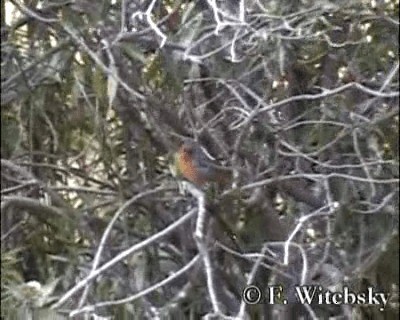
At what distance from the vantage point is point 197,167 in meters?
1.31

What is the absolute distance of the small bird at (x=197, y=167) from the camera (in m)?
1.30

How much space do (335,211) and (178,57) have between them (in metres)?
0.34

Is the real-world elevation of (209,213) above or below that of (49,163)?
below

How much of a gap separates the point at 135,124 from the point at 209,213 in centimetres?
22

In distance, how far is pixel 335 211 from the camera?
1254 mm

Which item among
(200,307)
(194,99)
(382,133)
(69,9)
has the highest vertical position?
(69,9)

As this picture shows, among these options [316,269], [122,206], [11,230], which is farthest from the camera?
[11,230]

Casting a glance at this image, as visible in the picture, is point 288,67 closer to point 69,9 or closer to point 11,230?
point 69,9

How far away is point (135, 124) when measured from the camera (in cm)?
141

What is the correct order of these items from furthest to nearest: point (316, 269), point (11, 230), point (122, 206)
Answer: point (11, 230) < point (122, 206) < point (316, 269)

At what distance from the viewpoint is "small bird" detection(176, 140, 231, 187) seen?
51.4 inches

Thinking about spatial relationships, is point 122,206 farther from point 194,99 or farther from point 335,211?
point 335,211

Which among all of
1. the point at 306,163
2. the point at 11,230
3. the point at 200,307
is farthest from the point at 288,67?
the point at 11,230

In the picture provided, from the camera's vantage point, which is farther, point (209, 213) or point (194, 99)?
point (194, 99)
